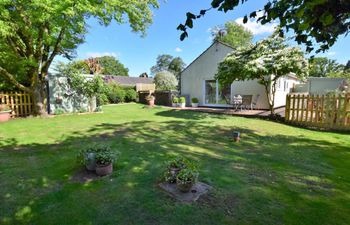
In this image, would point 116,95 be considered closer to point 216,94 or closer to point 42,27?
point 216,94

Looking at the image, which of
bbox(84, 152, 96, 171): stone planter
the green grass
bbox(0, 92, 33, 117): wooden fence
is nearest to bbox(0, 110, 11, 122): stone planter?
bbox(0, 92, 33, 117): wooden fence

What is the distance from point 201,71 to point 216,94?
7.17 ft

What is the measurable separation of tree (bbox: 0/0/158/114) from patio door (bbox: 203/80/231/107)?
6859 millimetres

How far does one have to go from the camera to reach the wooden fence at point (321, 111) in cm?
777

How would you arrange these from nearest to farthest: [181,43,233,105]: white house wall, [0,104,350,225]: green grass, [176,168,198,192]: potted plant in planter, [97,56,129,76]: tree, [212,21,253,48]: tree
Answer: [0,104,350,225]: green grass, [176,168,198,192]: potted plant in planter, [181,43,233,105]: white house wall, [212,21,253,48]: tree, [97,56,129,76]: tree

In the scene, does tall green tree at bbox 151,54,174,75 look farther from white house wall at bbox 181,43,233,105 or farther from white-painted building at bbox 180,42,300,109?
white-painted building at bbox 180,42,300,109

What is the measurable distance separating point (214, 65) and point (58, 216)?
14.4m

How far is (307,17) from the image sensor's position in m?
2.00

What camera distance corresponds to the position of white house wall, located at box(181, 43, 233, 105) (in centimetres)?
1505

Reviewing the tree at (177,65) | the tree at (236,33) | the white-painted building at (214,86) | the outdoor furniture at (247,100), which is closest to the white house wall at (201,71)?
the white-painted building at (214,86)

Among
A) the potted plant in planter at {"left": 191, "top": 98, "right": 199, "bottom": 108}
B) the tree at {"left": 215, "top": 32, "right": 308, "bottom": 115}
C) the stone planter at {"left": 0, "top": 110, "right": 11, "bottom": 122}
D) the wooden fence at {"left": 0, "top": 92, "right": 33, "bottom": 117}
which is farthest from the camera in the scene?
the potted plant in planter at {"left": 191, "top": 98, "right": 199, "bottom": 108}

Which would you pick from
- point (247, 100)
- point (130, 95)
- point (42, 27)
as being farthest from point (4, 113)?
point (247, 100)

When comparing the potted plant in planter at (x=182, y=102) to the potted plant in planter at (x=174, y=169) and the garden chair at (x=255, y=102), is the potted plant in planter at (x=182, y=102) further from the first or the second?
the potted plant in planter at (x=174, y=169)

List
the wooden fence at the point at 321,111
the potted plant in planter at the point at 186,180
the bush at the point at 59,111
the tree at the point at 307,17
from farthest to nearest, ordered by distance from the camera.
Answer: the bush at the point at 59,111, the wooden fence at the point at 321,111, the potted plant in planter at the point at 186,180, the tree at the point at 307,17
